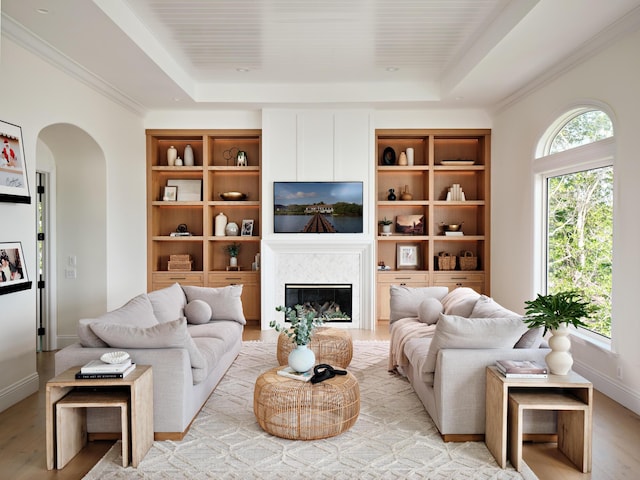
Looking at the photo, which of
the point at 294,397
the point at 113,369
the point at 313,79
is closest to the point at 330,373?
the point at 294,397

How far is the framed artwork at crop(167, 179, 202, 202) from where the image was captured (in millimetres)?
6926

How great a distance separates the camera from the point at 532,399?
270 centimetres

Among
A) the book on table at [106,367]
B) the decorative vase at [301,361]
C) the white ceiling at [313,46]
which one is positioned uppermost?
the white ceiling at [313,46]

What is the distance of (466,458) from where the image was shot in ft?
9.17

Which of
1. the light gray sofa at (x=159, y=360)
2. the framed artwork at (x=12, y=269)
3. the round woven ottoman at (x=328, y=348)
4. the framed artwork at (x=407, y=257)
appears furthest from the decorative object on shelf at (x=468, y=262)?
the framed artwork at (x=12, y=269)

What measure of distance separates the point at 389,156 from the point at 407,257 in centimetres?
154

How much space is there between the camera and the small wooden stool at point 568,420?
8.63 ft

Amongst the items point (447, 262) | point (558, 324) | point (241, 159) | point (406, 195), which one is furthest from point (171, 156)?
point (558, 324)

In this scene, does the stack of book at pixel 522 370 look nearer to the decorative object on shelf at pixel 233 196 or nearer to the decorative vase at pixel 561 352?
the decorative vase at pixel 561 352

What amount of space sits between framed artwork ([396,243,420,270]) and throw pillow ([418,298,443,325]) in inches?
101

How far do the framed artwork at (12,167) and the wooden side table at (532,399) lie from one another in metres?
3.80

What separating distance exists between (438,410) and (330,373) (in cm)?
75

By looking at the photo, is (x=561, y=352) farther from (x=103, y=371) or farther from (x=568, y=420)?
(x=103, y=371)

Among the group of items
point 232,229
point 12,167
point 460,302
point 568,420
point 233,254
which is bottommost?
point 568,420
